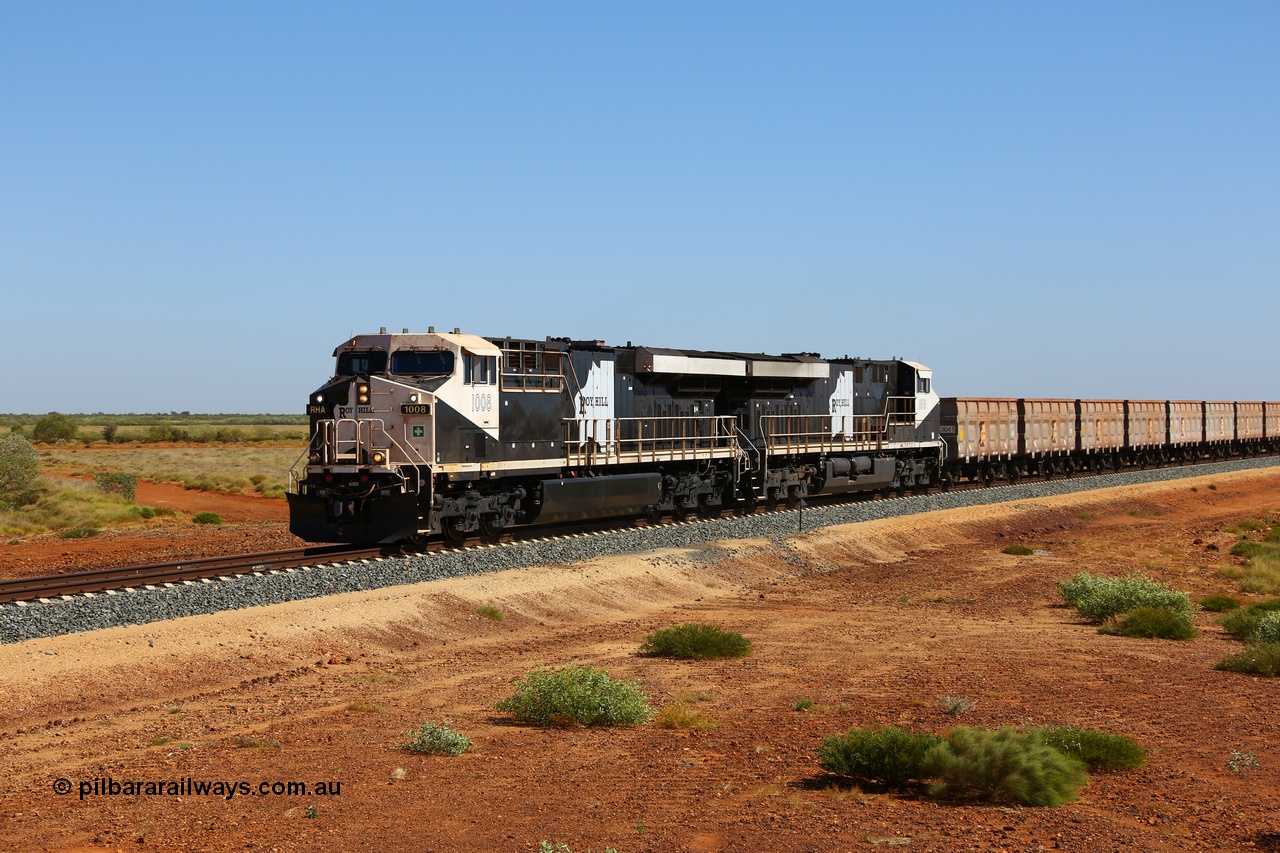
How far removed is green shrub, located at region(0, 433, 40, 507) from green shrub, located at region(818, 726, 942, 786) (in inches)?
1328

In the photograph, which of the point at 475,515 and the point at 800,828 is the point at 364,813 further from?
the point at 475,515

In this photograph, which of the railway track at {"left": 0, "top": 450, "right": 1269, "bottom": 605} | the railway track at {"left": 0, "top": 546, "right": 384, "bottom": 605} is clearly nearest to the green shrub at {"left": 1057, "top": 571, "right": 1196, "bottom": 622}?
the railway track at {"left": 0, "top": 450, "right": 1269, "bottom": 605}

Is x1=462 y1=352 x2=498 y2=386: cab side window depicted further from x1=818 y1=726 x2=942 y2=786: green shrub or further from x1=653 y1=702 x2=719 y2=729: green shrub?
x1=818 y1=726 x2=942 y2=786: green shrub

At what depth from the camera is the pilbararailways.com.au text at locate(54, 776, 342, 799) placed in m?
8.38

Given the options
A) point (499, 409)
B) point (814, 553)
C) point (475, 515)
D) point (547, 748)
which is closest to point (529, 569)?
point (475, 515)

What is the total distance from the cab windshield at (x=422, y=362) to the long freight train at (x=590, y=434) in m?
0.03

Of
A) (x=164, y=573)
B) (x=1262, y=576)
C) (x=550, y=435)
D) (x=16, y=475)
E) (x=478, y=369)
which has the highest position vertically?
(x=478, y=369)

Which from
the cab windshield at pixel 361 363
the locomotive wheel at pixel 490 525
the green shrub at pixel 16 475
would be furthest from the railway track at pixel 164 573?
the green shrub at pixel 16 475

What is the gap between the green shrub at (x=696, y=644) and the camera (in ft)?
46.1

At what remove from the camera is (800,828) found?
25.1 ft

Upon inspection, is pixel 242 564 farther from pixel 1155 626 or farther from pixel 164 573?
pixel 1155 626

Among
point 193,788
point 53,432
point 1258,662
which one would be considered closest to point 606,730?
point 193,788

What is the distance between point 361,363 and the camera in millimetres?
20875

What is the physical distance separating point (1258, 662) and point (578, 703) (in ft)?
26.1
